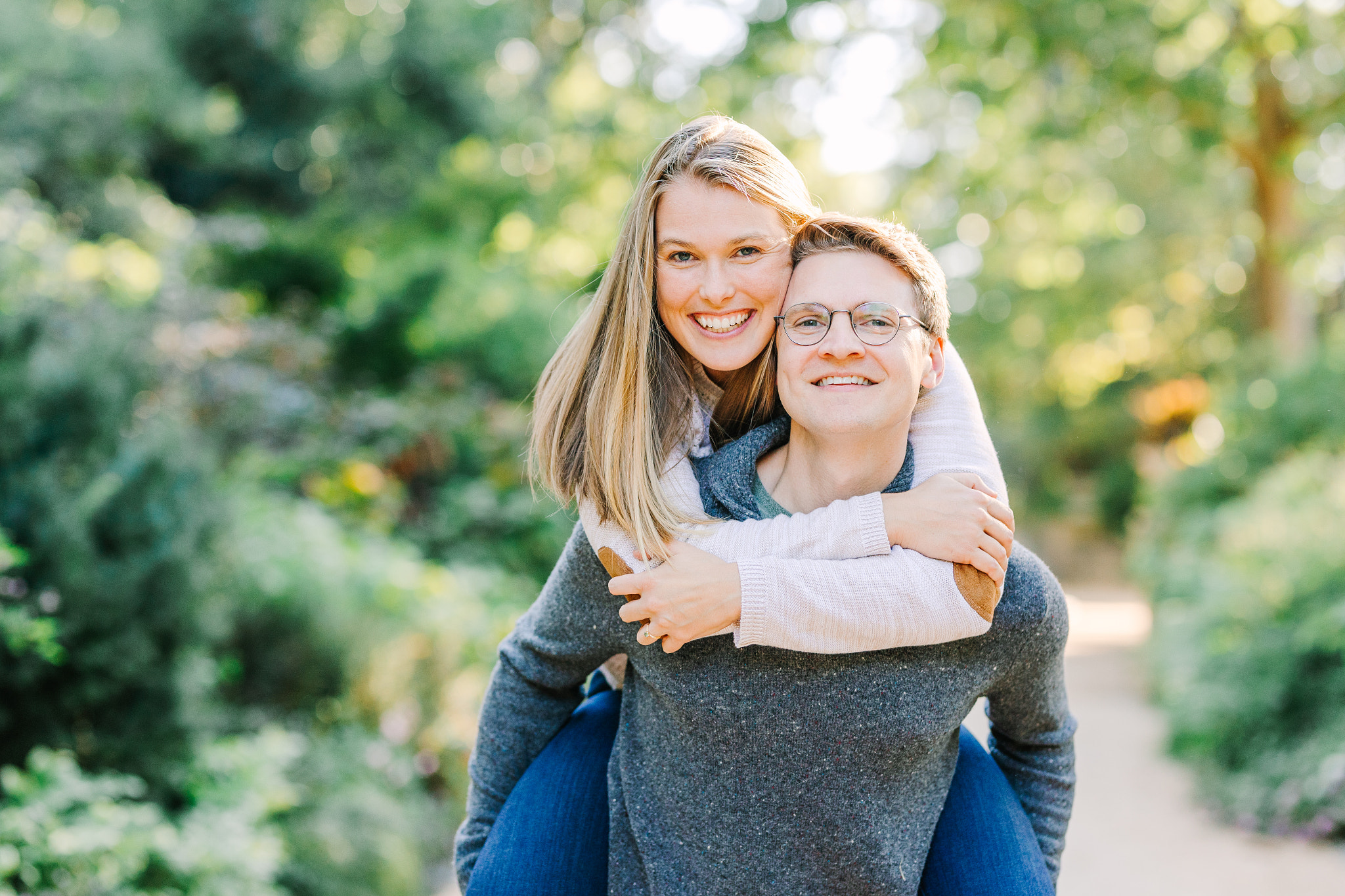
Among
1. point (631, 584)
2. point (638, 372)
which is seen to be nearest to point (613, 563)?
point (631, 584)

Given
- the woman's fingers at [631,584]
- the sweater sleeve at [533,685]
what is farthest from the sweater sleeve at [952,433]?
the sweater sleeve at [533,685]

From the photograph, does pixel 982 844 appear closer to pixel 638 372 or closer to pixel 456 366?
pixel 638 372

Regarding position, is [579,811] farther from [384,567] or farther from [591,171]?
[591,171]

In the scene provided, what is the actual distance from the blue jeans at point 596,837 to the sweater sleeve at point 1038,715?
56 mm

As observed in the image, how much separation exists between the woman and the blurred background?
1.12 ft

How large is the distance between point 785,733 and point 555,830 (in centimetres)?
45

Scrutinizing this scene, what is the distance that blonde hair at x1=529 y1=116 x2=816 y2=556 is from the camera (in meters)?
1.57

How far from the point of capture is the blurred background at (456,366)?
9.30 ft

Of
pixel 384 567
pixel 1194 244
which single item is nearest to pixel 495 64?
pixel 384 567

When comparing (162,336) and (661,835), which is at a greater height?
(162,336)

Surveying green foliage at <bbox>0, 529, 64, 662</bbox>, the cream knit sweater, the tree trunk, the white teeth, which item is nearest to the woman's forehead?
the white teeth

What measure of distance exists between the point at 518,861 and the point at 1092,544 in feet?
45.3

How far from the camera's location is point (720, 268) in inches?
62.8

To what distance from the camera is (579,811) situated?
1668 mm
